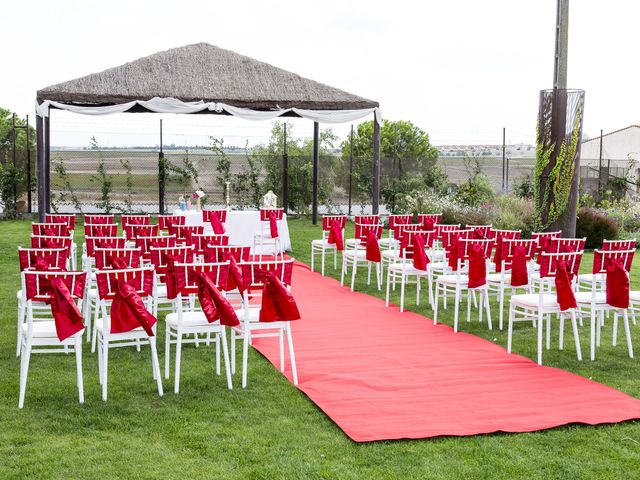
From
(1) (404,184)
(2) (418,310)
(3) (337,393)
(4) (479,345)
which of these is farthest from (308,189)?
(3) (337,393)

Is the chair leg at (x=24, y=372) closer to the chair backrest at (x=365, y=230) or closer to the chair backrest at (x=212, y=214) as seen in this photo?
the chair backrest at (x=365, y=230)

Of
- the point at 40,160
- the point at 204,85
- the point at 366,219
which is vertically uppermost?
the point at 204,85

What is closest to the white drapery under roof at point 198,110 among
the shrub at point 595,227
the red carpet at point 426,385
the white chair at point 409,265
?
the shrub at point 595,227

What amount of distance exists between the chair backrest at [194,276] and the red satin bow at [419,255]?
3.37 meters

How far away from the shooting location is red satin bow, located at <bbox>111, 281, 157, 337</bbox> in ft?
19.0

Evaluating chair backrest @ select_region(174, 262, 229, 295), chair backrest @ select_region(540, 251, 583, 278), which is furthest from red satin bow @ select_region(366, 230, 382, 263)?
chair backrest @ select_region(174, 262, 229, 295)

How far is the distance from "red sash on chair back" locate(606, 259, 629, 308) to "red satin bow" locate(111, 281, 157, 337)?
12.5ft

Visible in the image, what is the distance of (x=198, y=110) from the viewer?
47.9 feet

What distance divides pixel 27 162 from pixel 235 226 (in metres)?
8.18

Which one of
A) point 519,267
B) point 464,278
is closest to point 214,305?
point 519,267

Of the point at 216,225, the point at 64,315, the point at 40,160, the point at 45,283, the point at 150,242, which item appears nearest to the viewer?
the point at 64,315

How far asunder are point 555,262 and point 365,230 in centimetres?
404

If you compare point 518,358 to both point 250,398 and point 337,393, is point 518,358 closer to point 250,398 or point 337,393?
point 337,393

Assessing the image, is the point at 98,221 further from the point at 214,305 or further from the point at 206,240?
the point at 214,305
